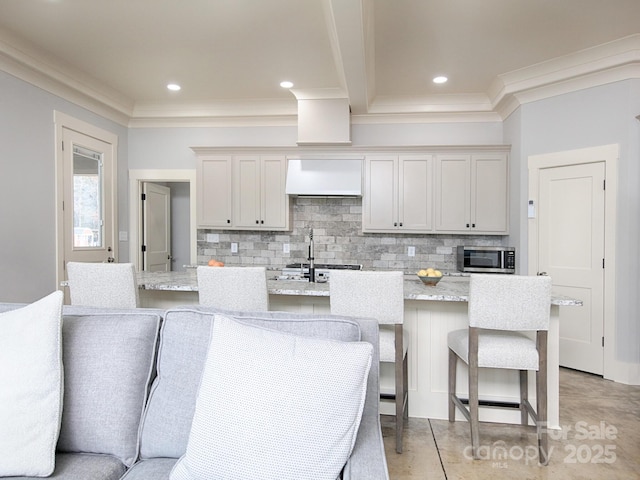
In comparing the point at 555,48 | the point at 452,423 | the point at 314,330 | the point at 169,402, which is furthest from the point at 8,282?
the point at 555,48

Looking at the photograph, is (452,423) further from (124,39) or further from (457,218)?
(124,39)

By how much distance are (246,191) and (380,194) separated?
1658 millimetres

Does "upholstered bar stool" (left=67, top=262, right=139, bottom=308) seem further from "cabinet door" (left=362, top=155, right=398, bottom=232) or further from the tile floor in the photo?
"cabinet door" (left=362, top=155, right=398, bottom=232)

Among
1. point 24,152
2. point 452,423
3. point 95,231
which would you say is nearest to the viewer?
point 452,423

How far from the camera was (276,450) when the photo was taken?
3.05 ft

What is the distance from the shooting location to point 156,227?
519cm

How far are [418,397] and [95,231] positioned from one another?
388cm

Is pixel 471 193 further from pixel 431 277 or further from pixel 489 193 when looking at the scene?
pixel 431 277

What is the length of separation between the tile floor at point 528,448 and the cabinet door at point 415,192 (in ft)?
7.47

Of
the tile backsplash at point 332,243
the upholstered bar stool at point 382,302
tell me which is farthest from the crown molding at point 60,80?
the upholstered bar stool at point 382,302

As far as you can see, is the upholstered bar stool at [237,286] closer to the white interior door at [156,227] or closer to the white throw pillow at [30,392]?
the white throw pillow at [30,392]

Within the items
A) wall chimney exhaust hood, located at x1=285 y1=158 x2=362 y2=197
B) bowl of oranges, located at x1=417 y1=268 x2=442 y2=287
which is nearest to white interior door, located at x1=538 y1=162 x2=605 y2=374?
bowl of oranges, located at x1=417 y1=268 x2=442 y2=287

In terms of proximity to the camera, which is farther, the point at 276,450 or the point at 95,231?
the point at 95,231

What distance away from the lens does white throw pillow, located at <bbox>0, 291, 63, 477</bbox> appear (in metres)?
1.03
